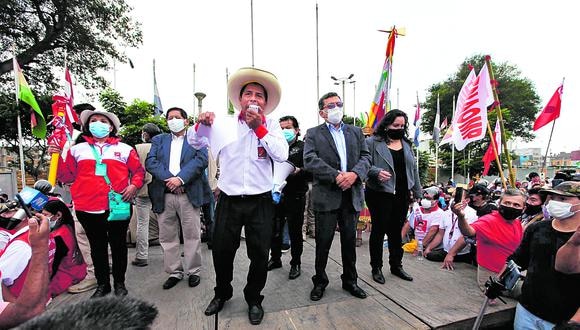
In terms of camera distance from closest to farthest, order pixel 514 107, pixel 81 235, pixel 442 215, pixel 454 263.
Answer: pixel 81 235 < pixel 454 263 < pixel 442 215 < pixel 514 107

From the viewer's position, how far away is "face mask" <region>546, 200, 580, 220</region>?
2191mm

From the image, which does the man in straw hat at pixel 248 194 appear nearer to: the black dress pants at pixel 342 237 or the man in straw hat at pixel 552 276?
the black dress pants at pixel 342 237

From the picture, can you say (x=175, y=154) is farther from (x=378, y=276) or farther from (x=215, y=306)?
(x=378, y=276)

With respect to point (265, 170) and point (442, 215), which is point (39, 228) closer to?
point (265, 170)

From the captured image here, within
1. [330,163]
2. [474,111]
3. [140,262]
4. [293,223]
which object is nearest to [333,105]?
[330,163]

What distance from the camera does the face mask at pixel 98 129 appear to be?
2.89 m

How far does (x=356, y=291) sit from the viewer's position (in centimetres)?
284

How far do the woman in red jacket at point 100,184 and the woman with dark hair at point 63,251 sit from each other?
0.16 m

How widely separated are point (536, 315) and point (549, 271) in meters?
0.35

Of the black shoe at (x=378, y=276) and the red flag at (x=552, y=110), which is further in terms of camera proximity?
the red flag at (x=552, y=110)

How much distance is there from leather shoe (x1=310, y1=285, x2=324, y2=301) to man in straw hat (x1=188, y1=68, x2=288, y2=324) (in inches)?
21.7

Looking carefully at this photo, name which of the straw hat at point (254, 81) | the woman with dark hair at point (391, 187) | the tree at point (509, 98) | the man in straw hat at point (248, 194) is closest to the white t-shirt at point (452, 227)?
the woman with dark hair at point (391, 187)

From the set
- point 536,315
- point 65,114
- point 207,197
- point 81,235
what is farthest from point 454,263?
point 65,114

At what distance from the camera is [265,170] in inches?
102
